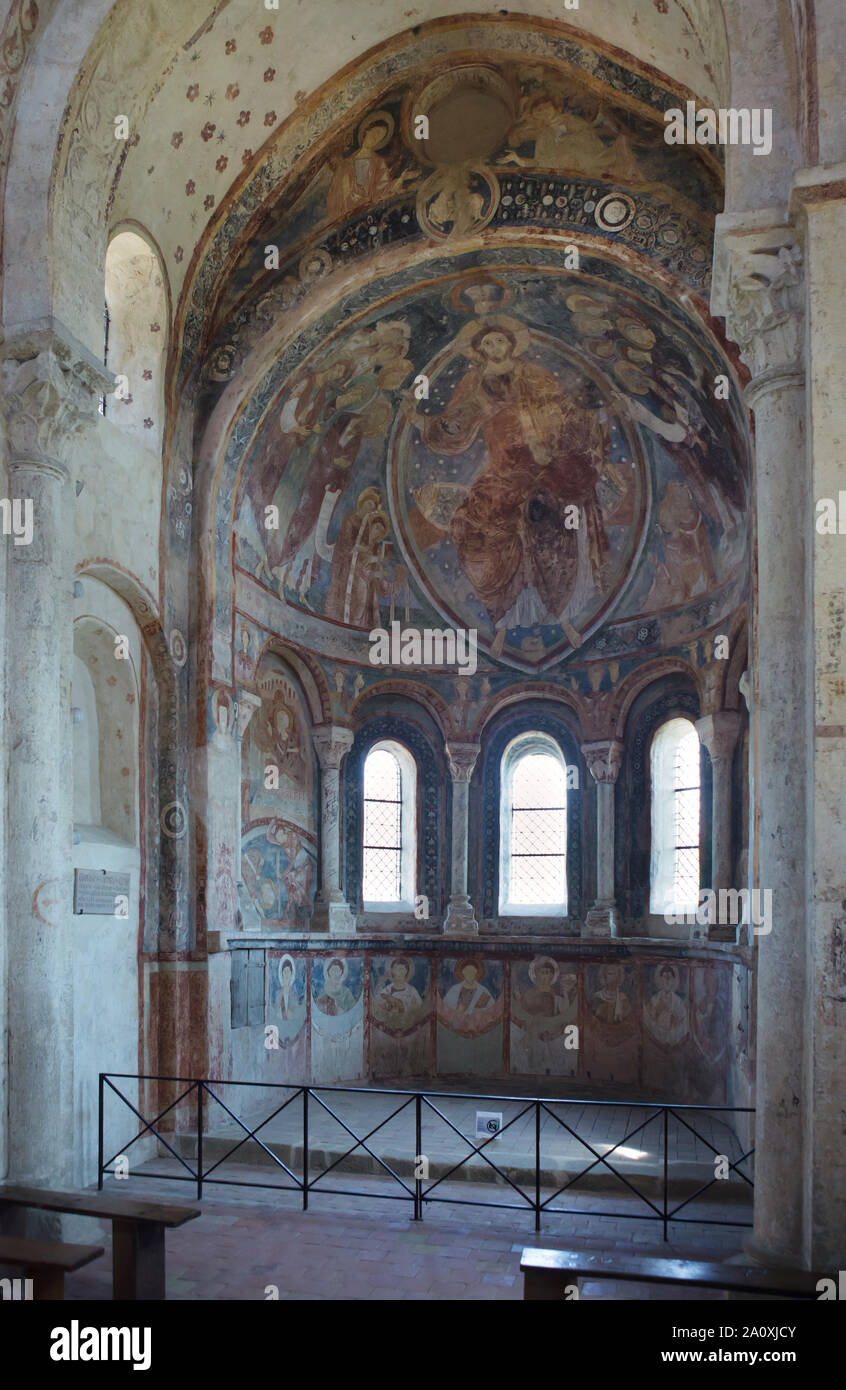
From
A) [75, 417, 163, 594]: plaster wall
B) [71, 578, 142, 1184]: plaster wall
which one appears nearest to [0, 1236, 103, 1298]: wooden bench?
[71, 578, 142, 1184]: plaster wall

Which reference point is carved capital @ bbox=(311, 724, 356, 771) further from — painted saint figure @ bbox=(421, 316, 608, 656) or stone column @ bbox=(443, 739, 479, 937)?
painted saint figure @ bbox=(421, 316, 608, 656)

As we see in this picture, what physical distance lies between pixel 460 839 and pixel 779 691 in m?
9.82

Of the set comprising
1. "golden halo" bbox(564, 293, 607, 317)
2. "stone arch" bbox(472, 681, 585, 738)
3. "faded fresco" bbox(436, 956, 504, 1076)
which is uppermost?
"golden halo" bbox(564, 293, 607, 317)

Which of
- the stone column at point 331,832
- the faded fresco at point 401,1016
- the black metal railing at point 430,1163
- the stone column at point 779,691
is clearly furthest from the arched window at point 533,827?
the stone column at point 779,691

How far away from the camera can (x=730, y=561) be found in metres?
13.6

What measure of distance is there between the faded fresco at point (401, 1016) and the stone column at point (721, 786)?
14.8ft

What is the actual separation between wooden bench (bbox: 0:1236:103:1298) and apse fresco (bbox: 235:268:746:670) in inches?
333

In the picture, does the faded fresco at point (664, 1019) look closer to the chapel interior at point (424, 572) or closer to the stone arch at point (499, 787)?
the chapel interior at point (424, 572)

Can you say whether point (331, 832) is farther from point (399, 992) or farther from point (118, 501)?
point (118, 501)

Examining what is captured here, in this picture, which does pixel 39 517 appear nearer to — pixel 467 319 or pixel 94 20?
pixel 94 20

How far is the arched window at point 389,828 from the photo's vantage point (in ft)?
54.2

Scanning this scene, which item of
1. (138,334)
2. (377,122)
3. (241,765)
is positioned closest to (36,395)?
(138,334)

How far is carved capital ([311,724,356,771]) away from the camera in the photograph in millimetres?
15688

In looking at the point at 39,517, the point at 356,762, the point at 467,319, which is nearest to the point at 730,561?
the point at 467,319
